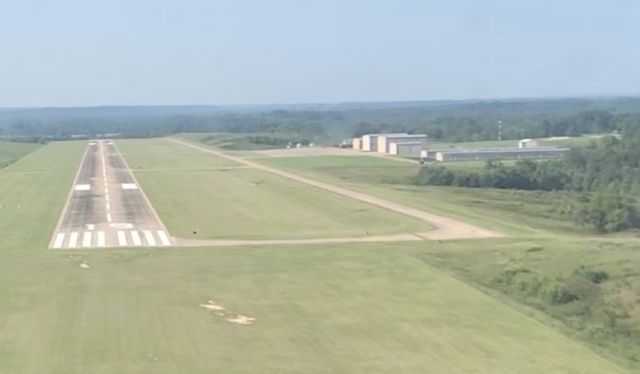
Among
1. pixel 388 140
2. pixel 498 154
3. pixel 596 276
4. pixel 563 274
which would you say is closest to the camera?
pixel 596 276

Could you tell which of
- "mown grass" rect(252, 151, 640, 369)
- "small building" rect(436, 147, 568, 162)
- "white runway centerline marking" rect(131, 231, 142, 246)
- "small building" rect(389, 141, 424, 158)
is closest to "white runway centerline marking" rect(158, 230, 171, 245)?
"white runway centerline marking" rect(131, 231, 142, 246)

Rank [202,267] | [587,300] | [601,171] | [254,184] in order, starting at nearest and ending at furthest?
[587,300] < [202,267] < [254,184] < [601,171]

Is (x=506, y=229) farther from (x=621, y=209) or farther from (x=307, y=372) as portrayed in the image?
(x=307, y=372)

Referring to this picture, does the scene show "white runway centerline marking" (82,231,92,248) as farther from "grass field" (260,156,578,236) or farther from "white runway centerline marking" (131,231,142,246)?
"grass field" (260,156,578,236)

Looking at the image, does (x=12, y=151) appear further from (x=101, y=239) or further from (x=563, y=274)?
(x=563, y=274)

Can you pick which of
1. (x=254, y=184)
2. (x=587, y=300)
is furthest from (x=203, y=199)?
(x=587, y=300)

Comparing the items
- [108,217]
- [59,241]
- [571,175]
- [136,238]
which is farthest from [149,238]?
[571,175]

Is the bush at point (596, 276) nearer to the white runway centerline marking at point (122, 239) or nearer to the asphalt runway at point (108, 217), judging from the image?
the asphalt runway at point (108, 217)
